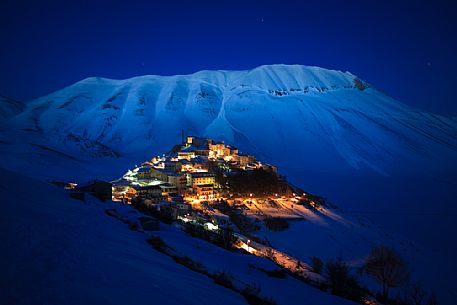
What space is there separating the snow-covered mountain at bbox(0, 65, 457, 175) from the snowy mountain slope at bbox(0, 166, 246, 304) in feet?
177

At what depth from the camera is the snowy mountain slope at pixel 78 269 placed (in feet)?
7.73

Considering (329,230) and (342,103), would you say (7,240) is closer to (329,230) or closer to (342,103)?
(329,230)

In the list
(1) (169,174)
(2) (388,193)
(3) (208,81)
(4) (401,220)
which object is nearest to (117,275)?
(1) (169,174)

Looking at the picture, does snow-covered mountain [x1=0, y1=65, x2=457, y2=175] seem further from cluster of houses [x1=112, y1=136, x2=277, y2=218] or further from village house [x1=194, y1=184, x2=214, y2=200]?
village house [x1=194, y1=184, x2=214, y2=200]

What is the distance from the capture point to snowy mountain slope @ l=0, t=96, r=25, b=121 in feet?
299

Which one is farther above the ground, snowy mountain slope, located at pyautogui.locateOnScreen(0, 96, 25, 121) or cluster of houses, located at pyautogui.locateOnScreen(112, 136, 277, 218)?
snowy mountain slope, located at pyautogui.locateOnScreen(0, 96, 25, 121)

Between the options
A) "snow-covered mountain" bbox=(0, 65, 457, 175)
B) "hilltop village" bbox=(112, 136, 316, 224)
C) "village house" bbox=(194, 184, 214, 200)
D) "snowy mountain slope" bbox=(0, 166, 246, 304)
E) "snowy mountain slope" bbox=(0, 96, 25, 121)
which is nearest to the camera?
"snowy mountain slope" bbox=(0, 166, 246, 304)

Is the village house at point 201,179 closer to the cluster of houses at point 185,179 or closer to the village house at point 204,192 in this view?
the cluster of houses at point 185,179

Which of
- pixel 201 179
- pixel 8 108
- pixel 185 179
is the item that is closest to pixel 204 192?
pixel 201 179

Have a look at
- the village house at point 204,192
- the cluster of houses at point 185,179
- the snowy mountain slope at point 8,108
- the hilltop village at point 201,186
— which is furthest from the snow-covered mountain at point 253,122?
the village house at point 204,192

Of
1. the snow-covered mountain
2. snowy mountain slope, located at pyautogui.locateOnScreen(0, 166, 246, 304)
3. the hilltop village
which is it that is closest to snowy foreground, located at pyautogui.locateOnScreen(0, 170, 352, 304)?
snowy mountain slope, located at pyautogui.locateOnScreen(0, 166, 246, 304)

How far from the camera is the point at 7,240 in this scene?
309 centimetres

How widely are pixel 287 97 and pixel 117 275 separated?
4194 inches

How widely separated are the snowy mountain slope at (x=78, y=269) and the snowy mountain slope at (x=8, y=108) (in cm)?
10527
